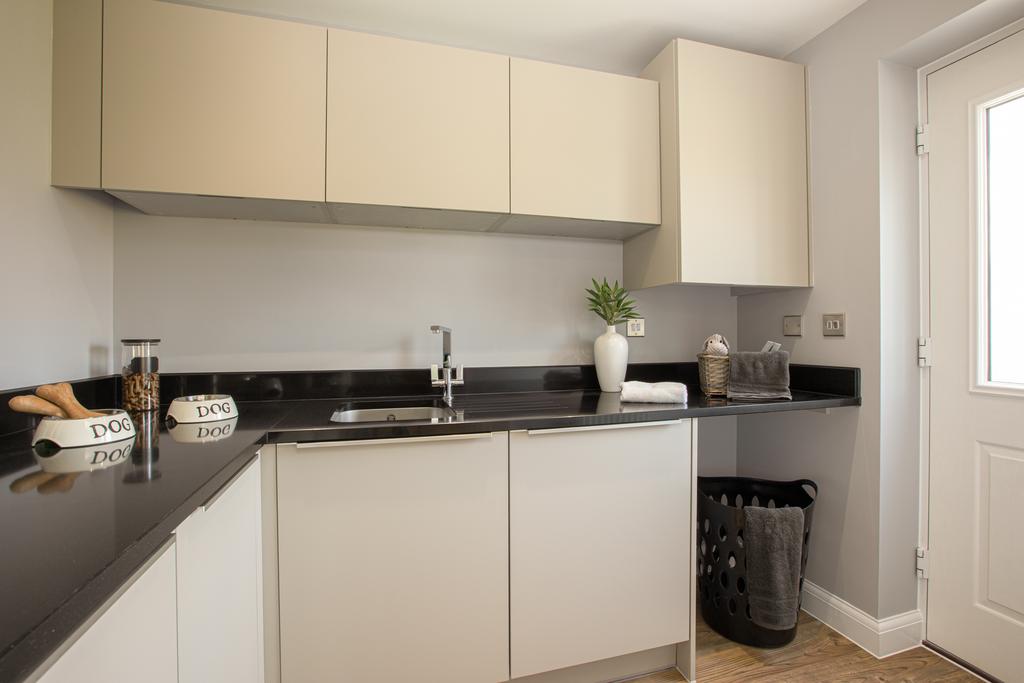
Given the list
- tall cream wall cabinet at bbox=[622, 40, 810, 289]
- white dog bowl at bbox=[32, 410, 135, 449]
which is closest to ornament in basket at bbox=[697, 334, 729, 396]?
tall cream wall cabinet at bbox=[622, 40, 810, 289]

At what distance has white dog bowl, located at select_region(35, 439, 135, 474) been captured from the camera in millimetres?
912

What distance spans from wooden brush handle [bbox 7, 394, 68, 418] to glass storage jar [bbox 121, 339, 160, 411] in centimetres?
37

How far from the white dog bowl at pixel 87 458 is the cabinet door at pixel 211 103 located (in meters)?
0.83

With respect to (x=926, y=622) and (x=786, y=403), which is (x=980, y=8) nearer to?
(x=786, y=403)

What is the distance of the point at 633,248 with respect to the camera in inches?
84.8

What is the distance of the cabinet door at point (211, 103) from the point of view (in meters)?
1.43

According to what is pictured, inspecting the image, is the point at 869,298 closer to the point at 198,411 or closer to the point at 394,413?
the point at 394,413

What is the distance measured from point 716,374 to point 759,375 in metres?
0.16

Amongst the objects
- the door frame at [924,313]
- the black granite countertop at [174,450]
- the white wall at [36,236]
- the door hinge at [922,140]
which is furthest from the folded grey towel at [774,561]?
the white wall at [36,236]

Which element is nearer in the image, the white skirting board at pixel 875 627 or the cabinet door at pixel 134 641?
the cabinet door at pixel 134 641

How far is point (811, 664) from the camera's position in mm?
1673

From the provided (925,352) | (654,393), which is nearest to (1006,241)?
(925,352)

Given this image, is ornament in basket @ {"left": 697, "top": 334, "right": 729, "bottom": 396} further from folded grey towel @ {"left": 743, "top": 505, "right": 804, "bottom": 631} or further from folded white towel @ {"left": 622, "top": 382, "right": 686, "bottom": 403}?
folded grey towel @ {"left": 743, "top": 505, "right": 804, "bottom": 631}

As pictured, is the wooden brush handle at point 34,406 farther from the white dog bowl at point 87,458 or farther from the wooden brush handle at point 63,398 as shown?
the white dog bowl at point 87,458
